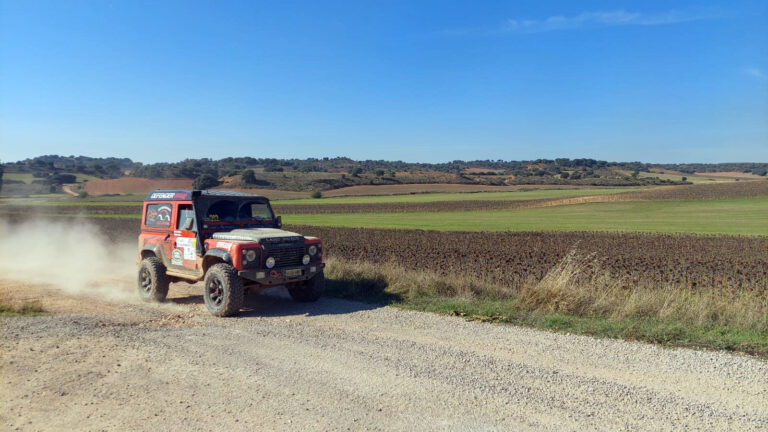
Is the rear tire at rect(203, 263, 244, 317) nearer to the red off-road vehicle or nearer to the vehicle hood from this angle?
the red off-road vehicle

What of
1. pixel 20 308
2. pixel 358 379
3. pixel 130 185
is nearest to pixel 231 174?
pixel 130 185

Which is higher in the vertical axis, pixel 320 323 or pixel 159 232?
pixel 159 232

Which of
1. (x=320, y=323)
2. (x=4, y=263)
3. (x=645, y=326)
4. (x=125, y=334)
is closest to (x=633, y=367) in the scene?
(x=645, y=326)

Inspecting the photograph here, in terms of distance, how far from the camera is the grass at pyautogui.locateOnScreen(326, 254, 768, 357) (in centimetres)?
805

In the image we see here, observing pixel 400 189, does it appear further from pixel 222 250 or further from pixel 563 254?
pixel 222 250

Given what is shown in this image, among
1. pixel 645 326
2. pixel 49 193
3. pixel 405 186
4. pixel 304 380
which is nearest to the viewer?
pixel 304 380

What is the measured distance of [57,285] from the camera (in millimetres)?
14227

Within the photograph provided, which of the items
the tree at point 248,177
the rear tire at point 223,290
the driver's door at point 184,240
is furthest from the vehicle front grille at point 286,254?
the tree at point 248,177

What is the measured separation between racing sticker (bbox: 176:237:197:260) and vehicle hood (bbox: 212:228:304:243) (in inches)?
22.3

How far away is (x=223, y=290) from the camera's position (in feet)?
33.7

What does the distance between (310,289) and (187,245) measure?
2804 millimetres

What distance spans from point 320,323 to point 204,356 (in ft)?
8.12

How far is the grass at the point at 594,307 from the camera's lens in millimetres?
8055

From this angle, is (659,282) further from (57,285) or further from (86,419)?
(57,285)
